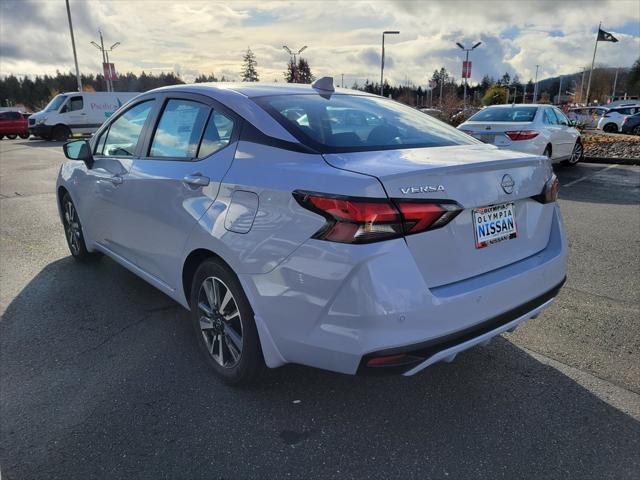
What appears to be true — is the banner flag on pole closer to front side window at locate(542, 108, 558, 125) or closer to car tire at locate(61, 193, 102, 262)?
front side window at locate(542, 108, 558, 125)

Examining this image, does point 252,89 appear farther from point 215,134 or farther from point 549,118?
point 549,118

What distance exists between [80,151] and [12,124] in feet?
96.6

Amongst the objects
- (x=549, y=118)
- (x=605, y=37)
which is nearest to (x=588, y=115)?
(x=605, y=37)

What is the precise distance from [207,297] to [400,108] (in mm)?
1844

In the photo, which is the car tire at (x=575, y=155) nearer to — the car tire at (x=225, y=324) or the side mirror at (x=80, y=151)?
the side mirror at (x=80, y=151)

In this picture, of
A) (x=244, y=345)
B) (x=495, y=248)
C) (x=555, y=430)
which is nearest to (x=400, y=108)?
(x=495, y=248)

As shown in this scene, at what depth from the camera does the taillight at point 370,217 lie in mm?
2041

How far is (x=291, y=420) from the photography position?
8.54ft

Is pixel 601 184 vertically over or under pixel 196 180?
under

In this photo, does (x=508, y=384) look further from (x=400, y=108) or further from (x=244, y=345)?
(x=400, y=108)

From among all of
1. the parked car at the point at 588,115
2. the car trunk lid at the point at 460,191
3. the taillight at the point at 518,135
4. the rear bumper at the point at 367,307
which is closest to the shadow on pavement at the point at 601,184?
the taillight at the point at 518,135

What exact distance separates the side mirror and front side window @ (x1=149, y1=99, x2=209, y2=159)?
1164 millimetres

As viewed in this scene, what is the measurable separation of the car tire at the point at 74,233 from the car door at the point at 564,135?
9.75 metres

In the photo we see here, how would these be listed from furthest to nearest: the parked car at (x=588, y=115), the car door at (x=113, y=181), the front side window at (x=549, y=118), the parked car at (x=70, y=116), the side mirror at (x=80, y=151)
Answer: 1. the parked car at (x=588, y=115)
2. the parked car at (x=70, y=116)
3. the front side window at (x=549, y=118)
4. the side mirror at (x=80, y=151)
5. the car door at (x=113, y=181)
